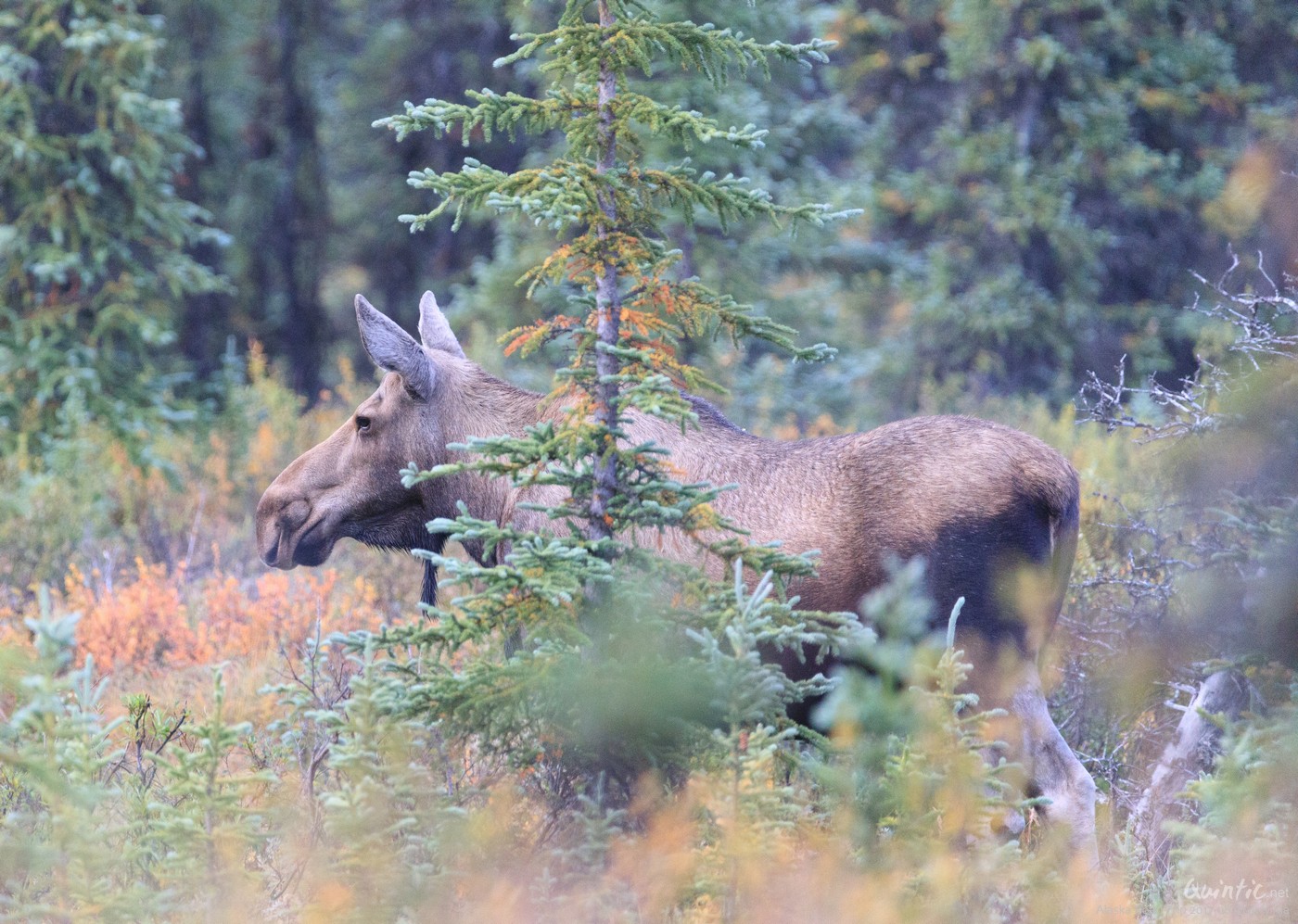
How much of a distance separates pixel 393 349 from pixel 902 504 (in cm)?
232

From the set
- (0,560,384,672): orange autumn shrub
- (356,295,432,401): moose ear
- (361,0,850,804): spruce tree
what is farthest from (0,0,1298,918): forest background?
(356,295,432,401): moose ear

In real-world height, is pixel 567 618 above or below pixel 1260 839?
above

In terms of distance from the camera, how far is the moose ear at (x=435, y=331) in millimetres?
6754

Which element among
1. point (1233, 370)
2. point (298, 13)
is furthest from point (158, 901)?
point (298, 13)

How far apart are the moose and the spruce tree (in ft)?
0.95

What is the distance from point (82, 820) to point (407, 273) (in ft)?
50.4

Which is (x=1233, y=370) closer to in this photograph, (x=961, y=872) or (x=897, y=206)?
(x=961, y=872)

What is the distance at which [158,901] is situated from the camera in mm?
4047

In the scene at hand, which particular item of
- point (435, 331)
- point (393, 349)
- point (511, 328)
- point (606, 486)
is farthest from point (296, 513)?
point (511, 328)

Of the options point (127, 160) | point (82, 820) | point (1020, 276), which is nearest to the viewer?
point (82, 820)

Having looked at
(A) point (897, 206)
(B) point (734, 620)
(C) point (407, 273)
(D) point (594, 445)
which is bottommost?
(C) point (407, 273)
